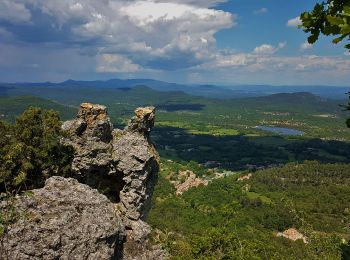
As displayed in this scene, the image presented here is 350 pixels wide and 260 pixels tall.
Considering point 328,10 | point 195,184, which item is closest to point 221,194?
point 195,184

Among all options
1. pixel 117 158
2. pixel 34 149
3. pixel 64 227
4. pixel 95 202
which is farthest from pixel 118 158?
pixel 64 227

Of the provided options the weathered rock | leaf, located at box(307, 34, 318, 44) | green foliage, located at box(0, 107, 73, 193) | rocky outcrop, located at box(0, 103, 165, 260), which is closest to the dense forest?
rocky outcrop, located at box(0, 103, 165, 260)

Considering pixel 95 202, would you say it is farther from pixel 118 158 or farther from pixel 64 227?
pixel 118 158

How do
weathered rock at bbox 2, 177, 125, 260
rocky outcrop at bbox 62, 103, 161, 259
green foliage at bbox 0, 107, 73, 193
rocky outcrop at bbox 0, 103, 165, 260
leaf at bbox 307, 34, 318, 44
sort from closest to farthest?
1. leaf at bbox 307, 34, 318, 44
2. weathered rock at bbox 2, 177, 125, 260
3. rocky outcrop at bbox 0, 103, 165, 260
4. green foliage at bbox 0, 107, 73, 193
5. rocky outcrop at bbox 62, 103, 161, 259

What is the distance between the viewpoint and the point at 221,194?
135125 mm

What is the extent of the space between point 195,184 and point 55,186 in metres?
141

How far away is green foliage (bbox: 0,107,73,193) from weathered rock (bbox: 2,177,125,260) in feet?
22.3

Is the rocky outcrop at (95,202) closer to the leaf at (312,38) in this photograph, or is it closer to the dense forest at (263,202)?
the leaf at (312,38)

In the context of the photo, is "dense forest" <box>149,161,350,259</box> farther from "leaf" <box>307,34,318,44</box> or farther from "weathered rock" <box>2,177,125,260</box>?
"leaf" <box>307,34,318,44</box>

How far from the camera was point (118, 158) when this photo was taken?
94.9ft

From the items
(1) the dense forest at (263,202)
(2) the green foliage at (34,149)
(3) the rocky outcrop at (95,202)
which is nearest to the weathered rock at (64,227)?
(3) the rocky outcrop at (95,202)

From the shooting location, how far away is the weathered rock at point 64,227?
16594 mm

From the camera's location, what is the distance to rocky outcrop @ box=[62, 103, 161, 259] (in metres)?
28.3

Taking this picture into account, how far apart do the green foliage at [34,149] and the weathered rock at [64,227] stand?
6796mm
